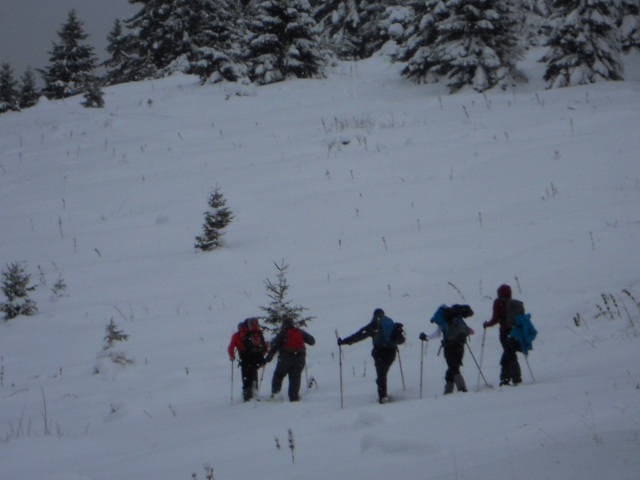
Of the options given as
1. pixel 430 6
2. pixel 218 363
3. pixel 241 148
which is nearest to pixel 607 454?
pixel 218 363

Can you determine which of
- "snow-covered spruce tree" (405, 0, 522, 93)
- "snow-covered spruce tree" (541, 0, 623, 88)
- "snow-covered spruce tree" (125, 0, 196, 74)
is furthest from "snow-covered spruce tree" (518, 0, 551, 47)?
"snow-covered spruce tree" (125, 0, 196, 74)

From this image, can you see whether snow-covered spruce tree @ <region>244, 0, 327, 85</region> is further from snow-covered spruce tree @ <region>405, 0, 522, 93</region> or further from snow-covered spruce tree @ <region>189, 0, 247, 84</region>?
snow-covered spruce tree @ <region>405, 0, 522, 93</region>

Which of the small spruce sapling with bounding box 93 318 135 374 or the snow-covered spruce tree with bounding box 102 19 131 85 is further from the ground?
the snow-covered spruce tree with bounding box 102 19 131 85

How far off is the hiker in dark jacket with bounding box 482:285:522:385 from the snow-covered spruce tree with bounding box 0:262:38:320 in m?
8.86

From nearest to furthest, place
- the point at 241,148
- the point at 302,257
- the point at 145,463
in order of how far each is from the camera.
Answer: the point at 145,463 → the point at 302,257 → the point at 241,148

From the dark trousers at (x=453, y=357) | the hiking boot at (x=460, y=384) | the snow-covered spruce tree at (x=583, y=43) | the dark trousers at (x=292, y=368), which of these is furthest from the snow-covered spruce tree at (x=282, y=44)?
the hiking boot at (x=460, y=384)

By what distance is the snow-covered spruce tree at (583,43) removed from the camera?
20.4 metres

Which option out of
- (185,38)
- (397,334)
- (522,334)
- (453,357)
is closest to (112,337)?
(397,334)

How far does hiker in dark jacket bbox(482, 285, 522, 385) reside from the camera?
750 centimetres

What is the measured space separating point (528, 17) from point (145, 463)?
115 feet

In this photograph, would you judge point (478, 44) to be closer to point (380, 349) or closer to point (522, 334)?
point (522, 334)

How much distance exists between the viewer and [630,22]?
22406 mm

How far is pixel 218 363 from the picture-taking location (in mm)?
9734

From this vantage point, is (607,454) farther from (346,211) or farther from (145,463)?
(346,211)
